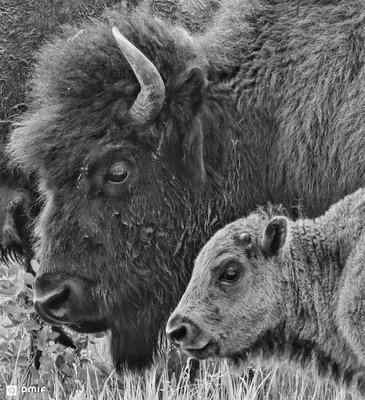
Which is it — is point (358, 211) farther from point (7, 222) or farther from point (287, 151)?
point (7, 222)

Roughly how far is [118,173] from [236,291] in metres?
1.01

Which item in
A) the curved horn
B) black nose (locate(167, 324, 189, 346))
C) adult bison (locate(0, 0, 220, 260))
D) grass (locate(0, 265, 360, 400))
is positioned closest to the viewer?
black nose (locate(167, 324, 189, 346))

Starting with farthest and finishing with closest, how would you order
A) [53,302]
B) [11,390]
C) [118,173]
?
[11,390]
[118,173]
[53,302]

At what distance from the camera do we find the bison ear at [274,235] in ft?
22.7

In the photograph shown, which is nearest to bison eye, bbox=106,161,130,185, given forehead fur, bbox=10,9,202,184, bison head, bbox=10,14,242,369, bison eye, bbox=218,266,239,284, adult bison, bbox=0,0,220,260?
bison head, bbox=10,14,242,369

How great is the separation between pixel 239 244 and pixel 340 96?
1.10m

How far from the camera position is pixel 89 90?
754cm

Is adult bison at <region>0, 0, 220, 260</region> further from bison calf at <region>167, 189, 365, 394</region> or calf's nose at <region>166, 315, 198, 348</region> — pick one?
calf's nose at <region>166, 315, 198, 348</region>

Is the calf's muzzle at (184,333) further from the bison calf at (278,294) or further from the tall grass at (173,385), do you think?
the tall grass at (173,385)

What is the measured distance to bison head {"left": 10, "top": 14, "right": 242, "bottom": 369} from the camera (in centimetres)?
742

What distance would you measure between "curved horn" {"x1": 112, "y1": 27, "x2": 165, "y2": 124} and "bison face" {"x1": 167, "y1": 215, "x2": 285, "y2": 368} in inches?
32.5

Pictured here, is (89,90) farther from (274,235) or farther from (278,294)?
(278,294)

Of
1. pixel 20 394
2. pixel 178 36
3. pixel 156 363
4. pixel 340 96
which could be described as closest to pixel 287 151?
pixel 340 96

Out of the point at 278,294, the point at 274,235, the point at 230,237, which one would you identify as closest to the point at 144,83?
the point at 230,237
